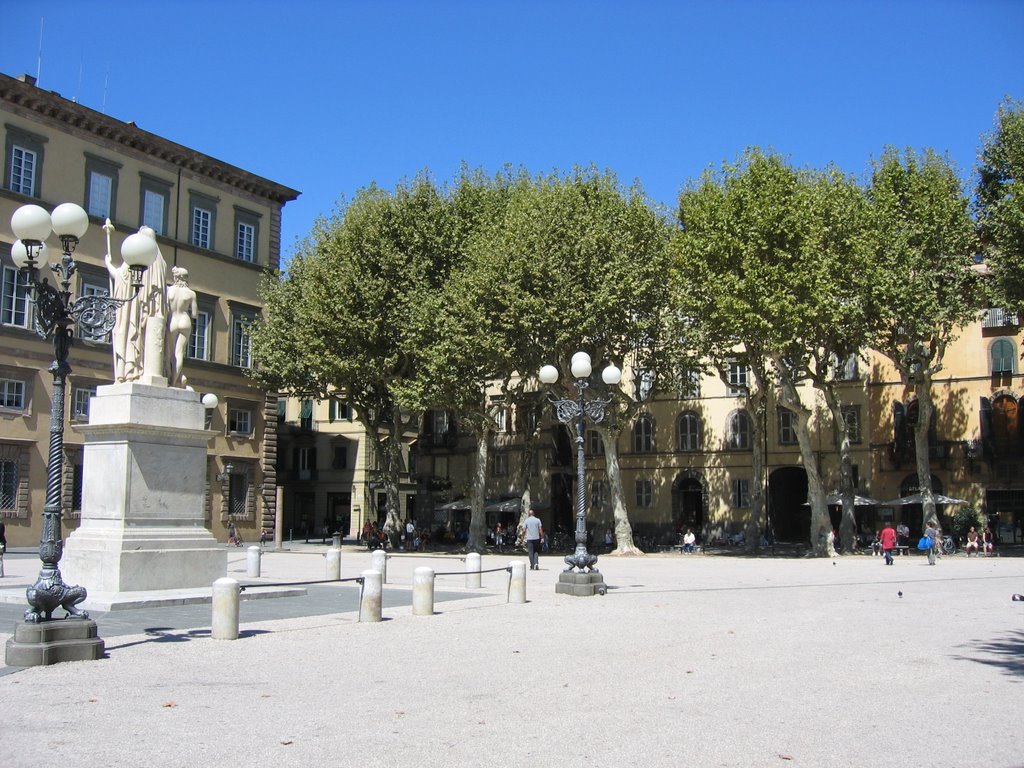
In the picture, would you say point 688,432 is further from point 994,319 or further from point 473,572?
point 473,572

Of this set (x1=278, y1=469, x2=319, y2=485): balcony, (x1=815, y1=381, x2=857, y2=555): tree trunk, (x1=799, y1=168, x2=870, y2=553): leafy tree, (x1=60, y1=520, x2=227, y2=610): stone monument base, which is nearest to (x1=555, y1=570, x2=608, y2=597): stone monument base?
(x1=60, y1=520, x2=227, y2=610): stone monument base

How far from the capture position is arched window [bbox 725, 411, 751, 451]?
47.8 metres

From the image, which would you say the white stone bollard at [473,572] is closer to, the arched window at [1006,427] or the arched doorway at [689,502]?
the arched doorway at [689,502]

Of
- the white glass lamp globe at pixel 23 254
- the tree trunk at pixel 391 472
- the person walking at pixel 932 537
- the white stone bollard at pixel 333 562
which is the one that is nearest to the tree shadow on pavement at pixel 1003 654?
the white glass lamp globe at pixel 23 254

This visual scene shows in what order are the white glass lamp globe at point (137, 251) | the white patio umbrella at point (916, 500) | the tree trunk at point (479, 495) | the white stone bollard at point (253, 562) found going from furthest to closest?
1. the white patio umbrella at point (916, 500)
2. the tree trunk at point (479, 495)
3. the white stone bollard at point (253, 562)
4. the white glass lamp globe at point (137, 251)

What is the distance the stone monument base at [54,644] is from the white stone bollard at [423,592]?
5644mm

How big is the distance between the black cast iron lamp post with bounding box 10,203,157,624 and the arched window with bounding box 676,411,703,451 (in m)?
39.8

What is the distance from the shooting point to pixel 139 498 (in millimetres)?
14664

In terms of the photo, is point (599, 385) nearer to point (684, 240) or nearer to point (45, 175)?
point (684, 240)

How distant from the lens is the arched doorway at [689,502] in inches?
1927

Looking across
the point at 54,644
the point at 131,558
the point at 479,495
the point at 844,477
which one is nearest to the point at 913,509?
the point at 844,477

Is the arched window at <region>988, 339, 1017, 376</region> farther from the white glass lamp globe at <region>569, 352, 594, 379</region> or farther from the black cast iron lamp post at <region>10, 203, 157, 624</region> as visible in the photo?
the black cast iron lamp post at <region>10, 203, 157, 624</region>

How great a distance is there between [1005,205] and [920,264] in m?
3.62

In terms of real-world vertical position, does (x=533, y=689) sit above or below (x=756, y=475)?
below
